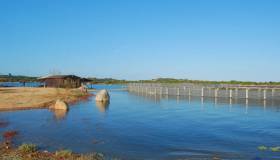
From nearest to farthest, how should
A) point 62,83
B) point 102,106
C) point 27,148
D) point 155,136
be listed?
point 27,148 < point 155,136 < point 102,106 < point 62,83

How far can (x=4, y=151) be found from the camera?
13.7m

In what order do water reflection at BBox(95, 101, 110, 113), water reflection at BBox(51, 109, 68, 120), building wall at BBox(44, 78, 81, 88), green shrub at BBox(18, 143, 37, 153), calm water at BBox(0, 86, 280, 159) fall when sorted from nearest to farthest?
green shrub at BBox(18, 143, 37, 153) < calm water at BBox(0, 86, 280, 159) < water reflection at BBox(51, 109, 68, 120) < water reflection at BBox(95, 101, 110, 113) < building wall at BBox(44, 78, 81, 88)

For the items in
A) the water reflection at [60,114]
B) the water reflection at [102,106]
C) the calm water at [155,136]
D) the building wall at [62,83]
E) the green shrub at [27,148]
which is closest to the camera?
the green shrub at [27,148]

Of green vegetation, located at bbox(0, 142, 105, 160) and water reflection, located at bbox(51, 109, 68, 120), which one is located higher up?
water reflection, located at bbox(51, 109, 68, 120)

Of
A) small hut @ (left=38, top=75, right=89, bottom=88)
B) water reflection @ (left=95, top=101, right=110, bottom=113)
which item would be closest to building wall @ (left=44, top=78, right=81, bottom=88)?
small hut @ (left=38, top=75, right=89, bottom=88)

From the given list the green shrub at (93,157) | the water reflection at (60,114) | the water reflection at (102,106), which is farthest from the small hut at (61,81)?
the green shrub at (93,157)

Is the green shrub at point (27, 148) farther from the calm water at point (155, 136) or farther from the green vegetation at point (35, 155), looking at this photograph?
the calm water at point (155, 136)

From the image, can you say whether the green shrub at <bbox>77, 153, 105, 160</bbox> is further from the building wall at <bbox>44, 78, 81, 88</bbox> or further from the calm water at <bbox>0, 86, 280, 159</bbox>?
the building wall at <bbox>44, 78, 81, 88</bbox>

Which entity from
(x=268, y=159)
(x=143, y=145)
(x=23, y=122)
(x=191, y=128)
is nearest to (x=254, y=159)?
(x=268, y=159)

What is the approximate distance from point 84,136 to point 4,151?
5.29m

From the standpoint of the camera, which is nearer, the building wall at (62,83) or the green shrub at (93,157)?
the green shrub at (93,157)

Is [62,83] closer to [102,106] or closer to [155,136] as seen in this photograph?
[102,106]

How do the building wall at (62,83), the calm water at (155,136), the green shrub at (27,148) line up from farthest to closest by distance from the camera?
1. the building wall at (62,83)
2. the calm water at (155,136)
3. the green shrub at (27,148)

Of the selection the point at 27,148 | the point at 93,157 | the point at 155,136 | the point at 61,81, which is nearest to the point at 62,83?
the point at 61,81
